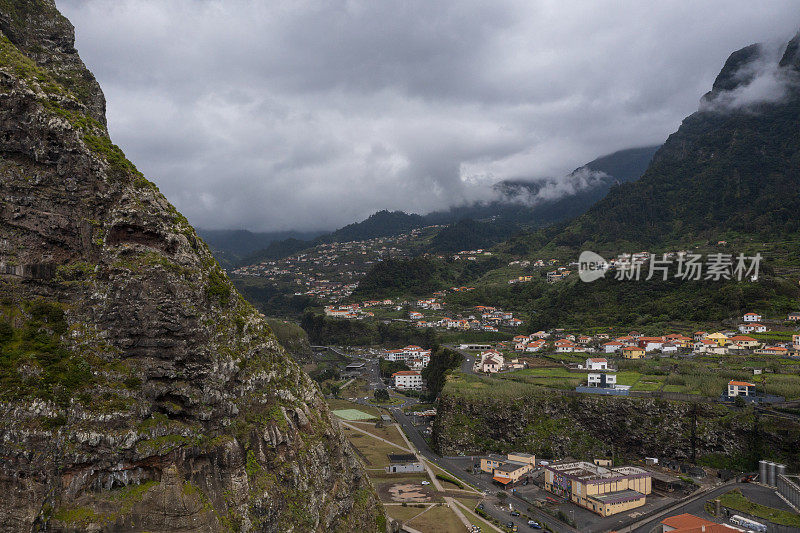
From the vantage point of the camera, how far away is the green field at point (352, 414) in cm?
4747

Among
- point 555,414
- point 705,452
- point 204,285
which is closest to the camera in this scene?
point 204,285

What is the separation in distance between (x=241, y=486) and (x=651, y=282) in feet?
234

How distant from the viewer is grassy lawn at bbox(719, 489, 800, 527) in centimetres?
2555

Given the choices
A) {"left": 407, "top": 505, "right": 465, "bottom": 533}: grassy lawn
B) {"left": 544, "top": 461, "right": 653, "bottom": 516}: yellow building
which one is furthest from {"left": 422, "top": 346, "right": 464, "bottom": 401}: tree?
{"left": 407, "top": 505, "right": 465, "bottom": 533}: grassy lawn

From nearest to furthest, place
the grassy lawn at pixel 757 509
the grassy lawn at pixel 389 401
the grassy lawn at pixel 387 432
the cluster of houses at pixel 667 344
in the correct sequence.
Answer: the grassy lawn at pixel 757 509 → the grassy lawn at pixel 387 432 → the cluster of houses at pixel 667 344 → the grassy lawn at pixel 389 401

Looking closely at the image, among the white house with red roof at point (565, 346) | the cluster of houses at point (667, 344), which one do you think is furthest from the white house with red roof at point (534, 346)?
the white house with red roof at point (565, 346)

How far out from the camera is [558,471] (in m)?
32.8

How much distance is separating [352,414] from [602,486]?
81.9ft

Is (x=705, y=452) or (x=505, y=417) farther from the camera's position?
(x=505, y=417)

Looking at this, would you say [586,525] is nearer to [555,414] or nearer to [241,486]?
[555,414]

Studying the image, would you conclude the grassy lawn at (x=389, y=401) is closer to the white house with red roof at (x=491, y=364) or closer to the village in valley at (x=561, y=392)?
the village in valley at (x=561, y=392)

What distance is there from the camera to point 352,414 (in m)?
48.4

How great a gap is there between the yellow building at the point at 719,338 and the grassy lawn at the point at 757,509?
78.8 ft

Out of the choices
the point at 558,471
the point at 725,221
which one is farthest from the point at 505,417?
the point at 725,221
